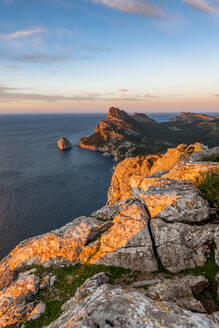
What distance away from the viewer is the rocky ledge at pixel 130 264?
981cm

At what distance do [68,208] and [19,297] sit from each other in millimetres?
79649

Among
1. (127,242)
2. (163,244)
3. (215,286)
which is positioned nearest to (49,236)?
(127,242)

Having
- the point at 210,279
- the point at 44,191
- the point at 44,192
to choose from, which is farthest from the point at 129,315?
the point at 44,191

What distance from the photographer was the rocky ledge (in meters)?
9.81

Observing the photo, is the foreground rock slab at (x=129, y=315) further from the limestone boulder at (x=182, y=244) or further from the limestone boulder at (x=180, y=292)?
the limestone boulder at (x=182, y=244)

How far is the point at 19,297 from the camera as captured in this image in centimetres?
1516

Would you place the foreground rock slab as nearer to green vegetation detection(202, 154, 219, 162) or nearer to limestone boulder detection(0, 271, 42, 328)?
limestone boulder detection(0, 271, 42, 328)

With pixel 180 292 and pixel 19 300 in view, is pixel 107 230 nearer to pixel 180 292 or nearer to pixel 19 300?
pixel 180 292

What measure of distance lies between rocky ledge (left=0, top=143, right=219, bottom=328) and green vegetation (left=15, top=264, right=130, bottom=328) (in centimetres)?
8

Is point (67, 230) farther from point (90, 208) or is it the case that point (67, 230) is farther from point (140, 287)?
point (90, 208)

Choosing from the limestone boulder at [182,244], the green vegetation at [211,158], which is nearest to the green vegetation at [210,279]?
the limestone boulder at [182,244]

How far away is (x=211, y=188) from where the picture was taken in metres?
17.2

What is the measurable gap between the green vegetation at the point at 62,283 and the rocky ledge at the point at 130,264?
0.26 ft

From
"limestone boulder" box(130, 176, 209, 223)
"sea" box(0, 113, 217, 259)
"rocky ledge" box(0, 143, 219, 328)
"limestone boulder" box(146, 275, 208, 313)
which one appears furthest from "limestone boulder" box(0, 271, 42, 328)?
"sea" box(0, 113, 217, 259)
